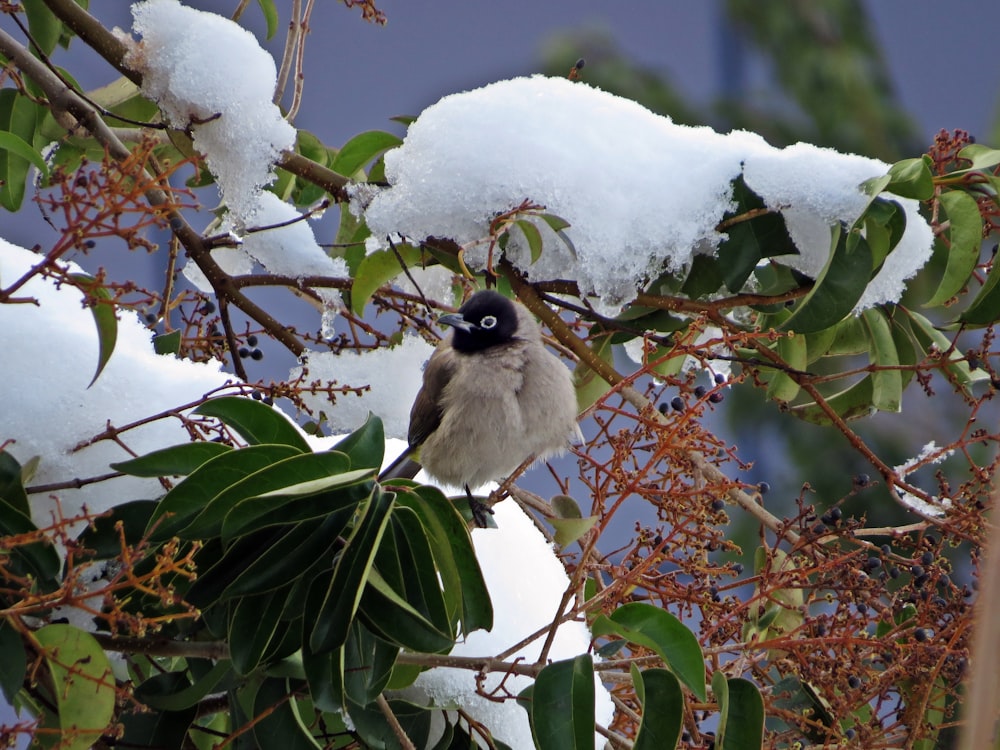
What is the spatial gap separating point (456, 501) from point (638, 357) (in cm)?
79

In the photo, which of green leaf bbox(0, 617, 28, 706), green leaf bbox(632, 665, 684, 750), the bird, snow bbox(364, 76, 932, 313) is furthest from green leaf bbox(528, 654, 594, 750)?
the bird

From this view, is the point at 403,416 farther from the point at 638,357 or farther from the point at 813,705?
the point at 813,705

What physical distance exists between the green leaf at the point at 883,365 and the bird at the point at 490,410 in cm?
60

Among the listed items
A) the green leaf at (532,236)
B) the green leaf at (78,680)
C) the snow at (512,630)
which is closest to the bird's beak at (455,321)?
the green leaf at (532,236)

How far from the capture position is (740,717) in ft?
4.79

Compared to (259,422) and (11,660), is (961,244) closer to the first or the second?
(259,422)

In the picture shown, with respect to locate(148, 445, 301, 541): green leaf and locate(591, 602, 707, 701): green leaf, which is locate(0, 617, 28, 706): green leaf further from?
locate(591, 602, 707, 701): green leaf

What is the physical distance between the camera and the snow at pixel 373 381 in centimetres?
215

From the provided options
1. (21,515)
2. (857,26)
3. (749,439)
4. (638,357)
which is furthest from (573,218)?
(857,26)

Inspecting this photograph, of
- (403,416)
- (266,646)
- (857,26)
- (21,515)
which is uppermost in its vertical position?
(857,26)

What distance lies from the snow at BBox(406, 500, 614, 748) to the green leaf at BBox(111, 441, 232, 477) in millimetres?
448

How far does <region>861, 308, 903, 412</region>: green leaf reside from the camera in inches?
81.7

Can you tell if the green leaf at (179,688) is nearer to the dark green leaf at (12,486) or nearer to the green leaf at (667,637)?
the dark green leaf at (12,486)

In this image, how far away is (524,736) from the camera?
1.71 m
